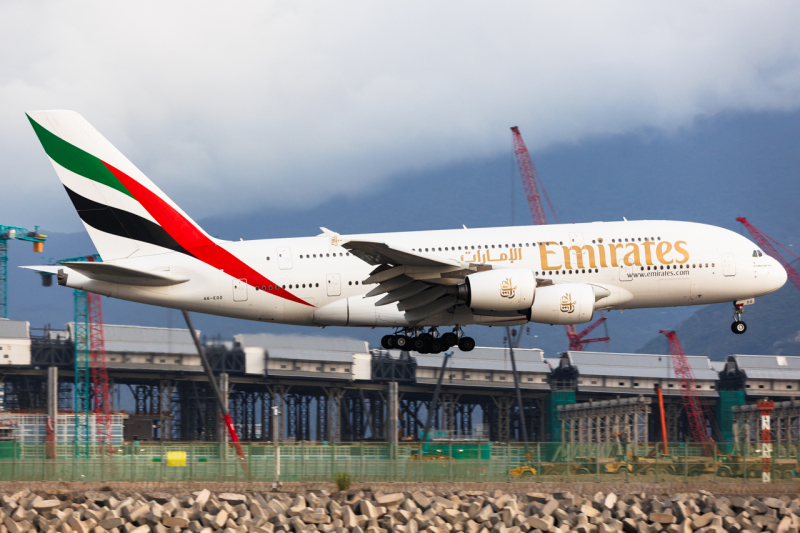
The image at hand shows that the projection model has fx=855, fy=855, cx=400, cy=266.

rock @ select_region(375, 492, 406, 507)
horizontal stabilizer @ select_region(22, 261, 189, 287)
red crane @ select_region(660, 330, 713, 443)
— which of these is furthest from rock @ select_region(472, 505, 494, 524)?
red crane @ select_region(660, 330, 713, 443)

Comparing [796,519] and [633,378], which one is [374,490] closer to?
[796,519]

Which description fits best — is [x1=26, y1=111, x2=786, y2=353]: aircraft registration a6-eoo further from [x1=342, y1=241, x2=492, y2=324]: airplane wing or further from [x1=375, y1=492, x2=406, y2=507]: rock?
[x1=375, y1=492, x2=406, y2=507]: rock

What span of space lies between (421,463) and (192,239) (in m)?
13.1

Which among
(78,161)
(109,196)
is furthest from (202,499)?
(78,161)

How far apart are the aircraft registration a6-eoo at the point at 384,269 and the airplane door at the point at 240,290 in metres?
0.04

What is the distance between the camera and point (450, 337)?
3609 cm

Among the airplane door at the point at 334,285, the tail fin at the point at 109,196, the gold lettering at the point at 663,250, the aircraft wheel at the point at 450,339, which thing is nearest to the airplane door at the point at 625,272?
the gold lettering at the point at 663,250

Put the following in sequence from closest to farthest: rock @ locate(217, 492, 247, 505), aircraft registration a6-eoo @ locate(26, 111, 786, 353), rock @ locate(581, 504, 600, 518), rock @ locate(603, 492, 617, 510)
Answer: rock @ locate(217, 492, 247, 505) → rock @ locate(581, 504, 600, 518) → rock @ locate(603, 492, 617, 510) → aircraft registration a6-eoo @ locate(26, 111, 786, 353)

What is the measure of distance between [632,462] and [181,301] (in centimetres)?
1883

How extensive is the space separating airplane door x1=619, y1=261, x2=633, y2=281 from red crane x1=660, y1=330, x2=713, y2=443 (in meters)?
97.3

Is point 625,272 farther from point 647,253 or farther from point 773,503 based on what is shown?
point 773,503

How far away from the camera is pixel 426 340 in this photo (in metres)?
36.1

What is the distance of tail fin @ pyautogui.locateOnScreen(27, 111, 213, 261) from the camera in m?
35.6

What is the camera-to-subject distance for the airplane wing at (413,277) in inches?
1247
